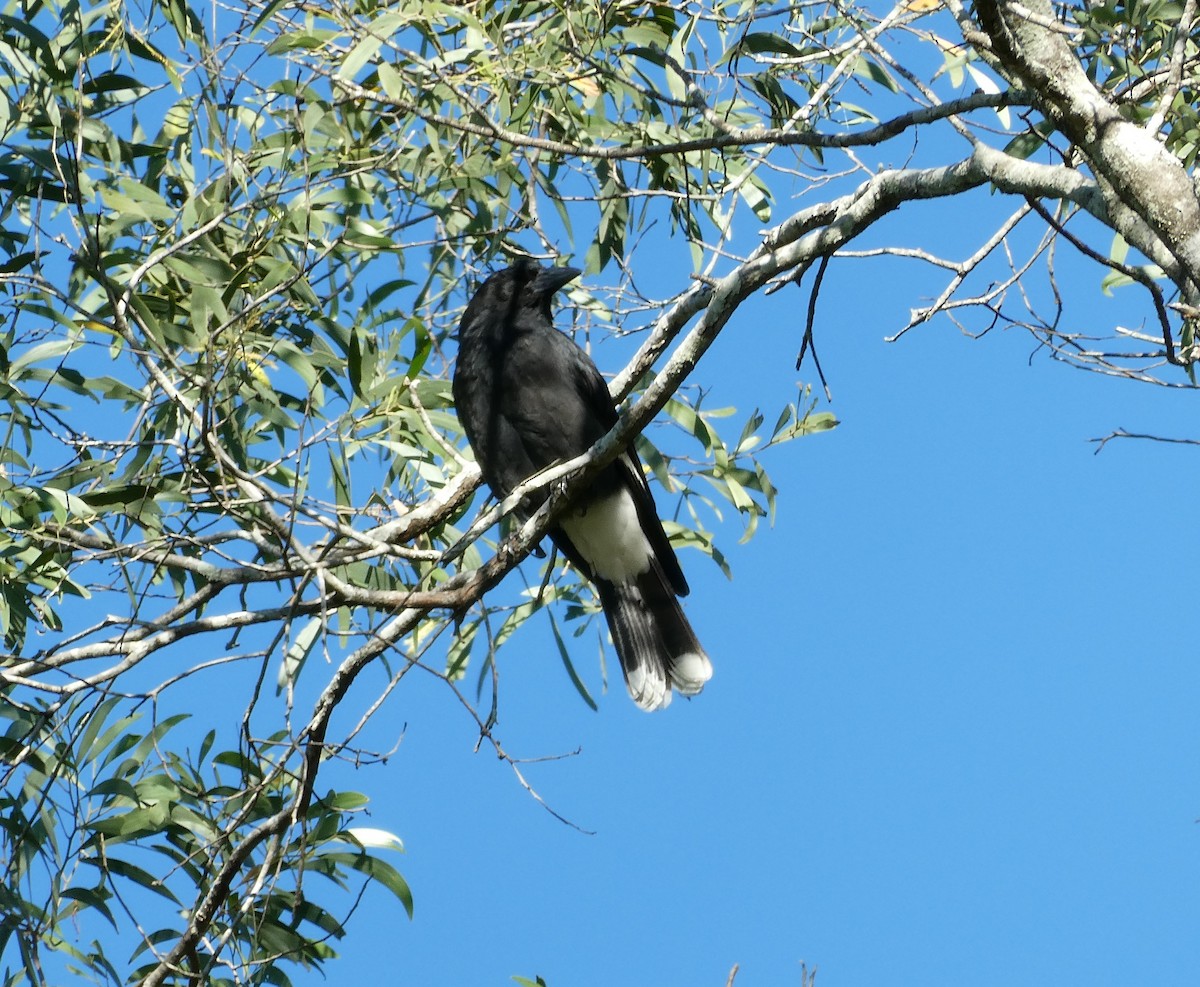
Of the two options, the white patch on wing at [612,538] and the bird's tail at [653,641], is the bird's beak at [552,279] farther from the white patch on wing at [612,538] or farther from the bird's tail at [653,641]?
the bird's tail at [653,641]

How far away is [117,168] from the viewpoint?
336cm

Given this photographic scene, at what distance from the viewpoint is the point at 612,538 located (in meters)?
3.87

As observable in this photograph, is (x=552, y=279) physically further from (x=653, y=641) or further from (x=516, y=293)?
(x=653, y=641)

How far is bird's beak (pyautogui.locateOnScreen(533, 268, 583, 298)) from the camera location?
3.95m

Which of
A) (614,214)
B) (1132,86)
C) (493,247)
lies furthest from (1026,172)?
(493,247)

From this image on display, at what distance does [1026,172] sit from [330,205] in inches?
76.3

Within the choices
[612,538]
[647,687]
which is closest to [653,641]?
[647,687]

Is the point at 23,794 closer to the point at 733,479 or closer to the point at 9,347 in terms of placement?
the point at 9,347

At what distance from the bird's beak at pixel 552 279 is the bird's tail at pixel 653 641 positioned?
0.84 m

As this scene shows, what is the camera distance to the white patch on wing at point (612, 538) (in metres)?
3.87

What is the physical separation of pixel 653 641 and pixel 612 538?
0.31 metres

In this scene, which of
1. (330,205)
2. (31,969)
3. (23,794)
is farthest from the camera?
(330,205)

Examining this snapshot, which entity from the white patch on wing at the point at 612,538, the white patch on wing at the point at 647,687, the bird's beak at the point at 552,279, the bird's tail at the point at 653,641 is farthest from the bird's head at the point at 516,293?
the white patch on wing at the point at 647,687

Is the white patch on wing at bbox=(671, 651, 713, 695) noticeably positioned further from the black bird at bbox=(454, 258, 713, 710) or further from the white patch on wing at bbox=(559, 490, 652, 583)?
the white patch on wing at bbox=(559, 490, 652, 583)
